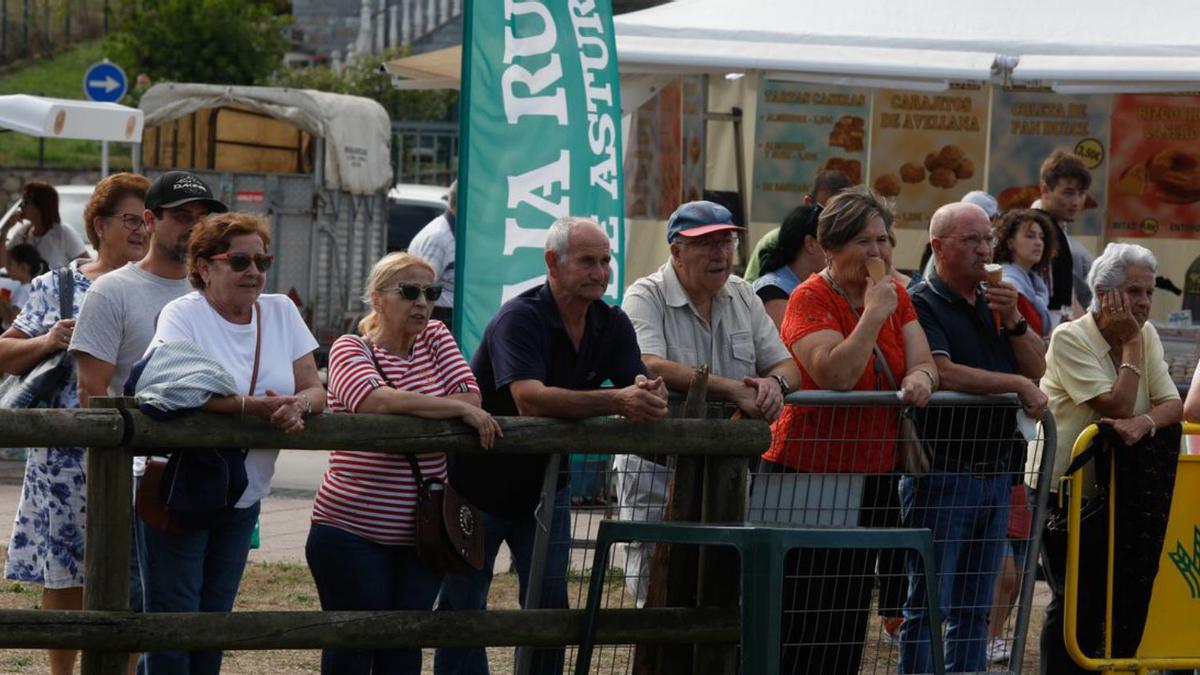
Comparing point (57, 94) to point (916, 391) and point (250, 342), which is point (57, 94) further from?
point (916, 391)

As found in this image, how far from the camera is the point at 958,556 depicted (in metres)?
6.41

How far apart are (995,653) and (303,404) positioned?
9.75 ft

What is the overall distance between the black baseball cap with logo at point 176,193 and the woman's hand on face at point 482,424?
1189 millimetres

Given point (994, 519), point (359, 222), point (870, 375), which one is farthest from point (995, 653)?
point (359, 222)

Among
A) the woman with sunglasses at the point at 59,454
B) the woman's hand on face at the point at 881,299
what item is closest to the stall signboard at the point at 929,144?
the woman's hand on face at the point at 881,299

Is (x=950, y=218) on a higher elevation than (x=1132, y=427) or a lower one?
higher

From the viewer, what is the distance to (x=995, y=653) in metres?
6.88

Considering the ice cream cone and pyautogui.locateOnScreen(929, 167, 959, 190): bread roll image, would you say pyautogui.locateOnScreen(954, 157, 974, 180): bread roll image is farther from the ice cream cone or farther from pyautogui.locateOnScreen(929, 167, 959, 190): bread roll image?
the ice cream cone

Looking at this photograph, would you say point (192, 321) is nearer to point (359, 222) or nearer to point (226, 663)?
point (226, 663)

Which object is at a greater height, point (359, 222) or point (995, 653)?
point (359, 222)

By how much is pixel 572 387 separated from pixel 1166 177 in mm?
8252

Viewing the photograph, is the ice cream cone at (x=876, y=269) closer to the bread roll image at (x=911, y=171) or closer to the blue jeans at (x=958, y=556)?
the blue jeans at (x=958, y=556)

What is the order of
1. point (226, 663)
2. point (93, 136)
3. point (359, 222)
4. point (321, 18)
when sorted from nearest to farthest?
point (226, 663)
point (93, 136)
point (359, 222)
point (321, 18)

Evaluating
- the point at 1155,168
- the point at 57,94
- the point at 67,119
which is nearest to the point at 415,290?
the point at 1155,168
